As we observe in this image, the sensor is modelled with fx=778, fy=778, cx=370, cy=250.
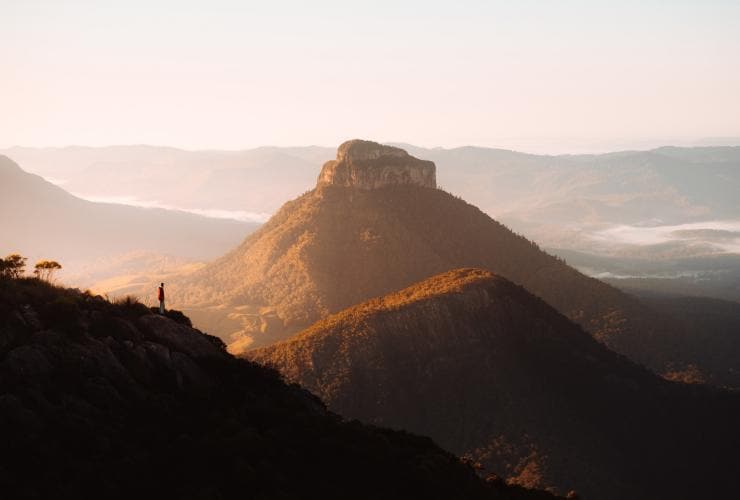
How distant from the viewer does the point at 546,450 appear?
4048 inches

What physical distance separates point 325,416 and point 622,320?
482ft

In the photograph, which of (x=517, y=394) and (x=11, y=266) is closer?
(x=11, y=266)

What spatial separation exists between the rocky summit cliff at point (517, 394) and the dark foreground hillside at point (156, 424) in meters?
51.4

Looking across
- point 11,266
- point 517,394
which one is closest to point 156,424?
point 11,266

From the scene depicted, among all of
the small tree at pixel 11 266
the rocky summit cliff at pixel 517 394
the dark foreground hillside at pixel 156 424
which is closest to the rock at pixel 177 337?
the dark foreground hillside at pixel 156 424

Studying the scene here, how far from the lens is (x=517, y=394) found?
372 feet

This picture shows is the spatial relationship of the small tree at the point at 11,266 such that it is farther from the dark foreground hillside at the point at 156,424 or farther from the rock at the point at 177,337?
the rock at the point at 177,337

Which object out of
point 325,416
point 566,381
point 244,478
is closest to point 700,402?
point 566,381

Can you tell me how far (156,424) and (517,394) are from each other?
77.5 m

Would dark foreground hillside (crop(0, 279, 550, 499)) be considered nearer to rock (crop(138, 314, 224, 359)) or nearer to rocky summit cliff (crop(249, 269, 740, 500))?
rock (crop(138, 314, 224, 359))

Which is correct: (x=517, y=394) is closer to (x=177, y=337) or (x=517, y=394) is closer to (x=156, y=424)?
(x=177, y=337)

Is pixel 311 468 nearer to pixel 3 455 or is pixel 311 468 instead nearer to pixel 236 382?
pixel 236 382

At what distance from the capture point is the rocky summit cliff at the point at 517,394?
340 feet

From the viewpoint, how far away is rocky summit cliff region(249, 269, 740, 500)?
4077 inches
